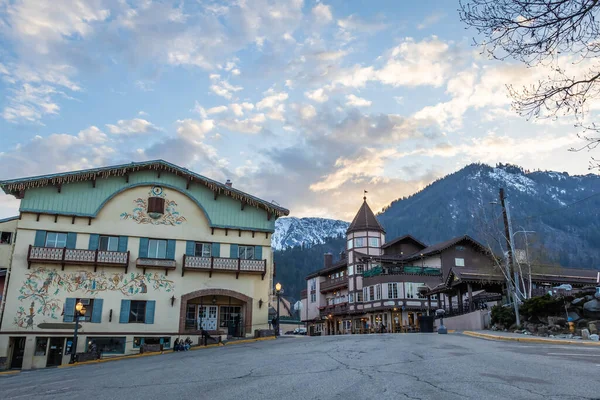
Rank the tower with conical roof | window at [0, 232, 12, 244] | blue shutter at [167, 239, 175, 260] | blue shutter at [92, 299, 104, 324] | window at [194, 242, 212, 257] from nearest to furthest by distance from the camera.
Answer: blue shutter at [92, 299, 104, 324] → blue shutter at [167, 239, 175, 260] → window at [0, 232, 12, 244] → window at [194, 242, 212, 257] → the tower with conical roof

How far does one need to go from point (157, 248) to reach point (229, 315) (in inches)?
274

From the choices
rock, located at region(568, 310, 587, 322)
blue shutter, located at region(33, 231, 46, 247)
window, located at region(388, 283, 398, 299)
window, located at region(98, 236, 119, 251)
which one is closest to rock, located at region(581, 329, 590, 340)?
rock, located at region(568, 310, 587, 322)

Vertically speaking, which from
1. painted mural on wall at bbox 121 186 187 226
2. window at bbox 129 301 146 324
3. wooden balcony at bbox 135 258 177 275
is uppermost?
painted mural on wall at bbox 121 186 187 226

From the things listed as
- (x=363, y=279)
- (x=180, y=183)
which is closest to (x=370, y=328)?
(x=363, y=279)

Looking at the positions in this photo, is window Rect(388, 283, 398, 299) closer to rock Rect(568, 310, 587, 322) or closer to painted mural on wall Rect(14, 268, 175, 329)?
painted mural on wall Rect(14, 268, 175, 329)

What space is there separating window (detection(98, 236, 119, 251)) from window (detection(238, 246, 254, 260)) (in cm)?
829

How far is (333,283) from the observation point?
236ft

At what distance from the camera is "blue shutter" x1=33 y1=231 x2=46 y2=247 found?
1281 inches

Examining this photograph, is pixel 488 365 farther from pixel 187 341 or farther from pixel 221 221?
pixel 221 221

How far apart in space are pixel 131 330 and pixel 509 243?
1013 inches

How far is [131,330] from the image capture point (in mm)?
32594

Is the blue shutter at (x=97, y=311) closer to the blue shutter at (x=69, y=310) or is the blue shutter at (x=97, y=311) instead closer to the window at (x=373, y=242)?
the blue shutter at (x=69, y=310)

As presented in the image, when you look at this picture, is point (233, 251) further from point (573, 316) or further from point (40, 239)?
point (573, 316)

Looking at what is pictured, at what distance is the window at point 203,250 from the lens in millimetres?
35500
